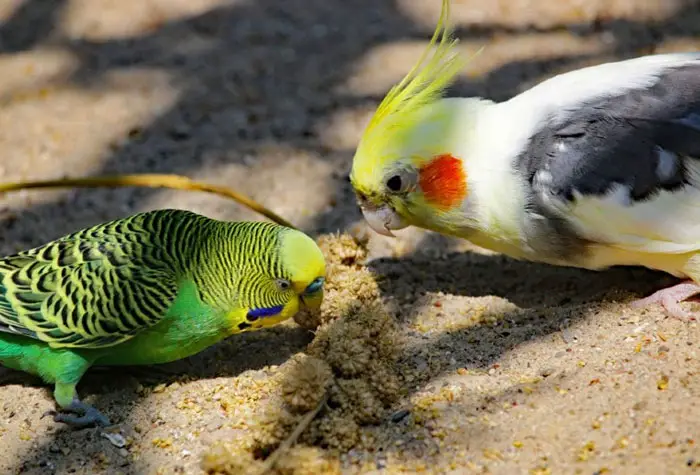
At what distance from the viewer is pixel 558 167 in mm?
3912

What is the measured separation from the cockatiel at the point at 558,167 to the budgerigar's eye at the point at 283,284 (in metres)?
0.64

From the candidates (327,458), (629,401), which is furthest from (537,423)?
(327,458)

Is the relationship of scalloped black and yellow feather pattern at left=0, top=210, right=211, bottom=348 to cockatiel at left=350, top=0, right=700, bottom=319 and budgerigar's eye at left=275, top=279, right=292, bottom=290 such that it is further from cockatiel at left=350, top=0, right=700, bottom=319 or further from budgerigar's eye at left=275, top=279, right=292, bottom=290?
cockatiel at left=350, top=0, right=700, bottom=319

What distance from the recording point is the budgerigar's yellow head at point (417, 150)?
4059 mm

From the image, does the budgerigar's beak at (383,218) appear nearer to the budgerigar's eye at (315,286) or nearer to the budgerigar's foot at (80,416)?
the budgerigar's eye at (315,286)

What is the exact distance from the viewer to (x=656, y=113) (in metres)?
3.87

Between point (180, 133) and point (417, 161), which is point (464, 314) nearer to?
point (417, 161)

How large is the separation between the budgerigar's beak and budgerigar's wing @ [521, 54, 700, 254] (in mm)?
688

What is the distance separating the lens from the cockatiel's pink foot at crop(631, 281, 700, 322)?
392 cm

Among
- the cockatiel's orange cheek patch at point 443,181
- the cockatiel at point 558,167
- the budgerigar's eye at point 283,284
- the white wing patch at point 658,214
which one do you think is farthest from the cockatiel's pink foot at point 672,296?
the budgerigar's eye at point 283,284

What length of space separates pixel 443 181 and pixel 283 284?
902 millimetres

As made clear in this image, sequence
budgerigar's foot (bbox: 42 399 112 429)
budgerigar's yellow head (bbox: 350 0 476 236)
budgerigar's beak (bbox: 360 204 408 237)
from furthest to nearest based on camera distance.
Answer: budgerigar's beak (bbox: 360 204 408 237) → budgerigar's yellow head (bbox: 350 0 476 236) → budgerigar's foot (bbox: 42 399 112 429)

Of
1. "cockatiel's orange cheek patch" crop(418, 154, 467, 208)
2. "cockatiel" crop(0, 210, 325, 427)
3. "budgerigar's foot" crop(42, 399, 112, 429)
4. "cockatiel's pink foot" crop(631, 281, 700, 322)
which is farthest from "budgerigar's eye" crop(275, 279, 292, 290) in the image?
"cockatiel's pink foot" crop(631, 281, 700, 322)

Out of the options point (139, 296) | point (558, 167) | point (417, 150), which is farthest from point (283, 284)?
point (558, 167)
